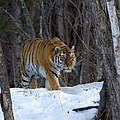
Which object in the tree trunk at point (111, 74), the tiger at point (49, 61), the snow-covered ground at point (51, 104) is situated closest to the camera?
the tree trunk at point (111, 74)

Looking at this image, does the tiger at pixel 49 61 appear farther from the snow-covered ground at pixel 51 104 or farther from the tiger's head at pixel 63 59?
the snow-covered ground at pixel 51 104

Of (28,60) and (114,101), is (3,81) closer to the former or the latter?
(114,101)

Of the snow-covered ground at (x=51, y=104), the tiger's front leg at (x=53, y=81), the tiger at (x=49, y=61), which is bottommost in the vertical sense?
the snow-covered ground at (x=51, y=104)

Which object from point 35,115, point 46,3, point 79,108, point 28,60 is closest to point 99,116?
point 79,108

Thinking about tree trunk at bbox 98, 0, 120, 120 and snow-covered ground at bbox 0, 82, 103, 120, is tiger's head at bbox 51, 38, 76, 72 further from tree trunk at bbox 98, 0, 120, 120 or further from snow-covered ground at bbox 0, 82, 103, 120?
tree trunk at bbox 98, 0, 120, 120

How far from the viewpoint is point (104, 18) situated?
5.91 metres

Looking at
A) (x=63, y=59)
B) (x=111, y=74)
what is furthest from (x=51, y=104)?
Result: (x=63, y=59)

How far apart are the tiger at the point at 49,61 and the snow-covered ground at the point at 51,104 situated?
3.29ft

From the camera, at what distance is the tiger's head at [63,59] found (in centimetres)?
952

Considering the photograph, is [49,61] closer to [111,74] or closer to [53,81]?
[53,81]

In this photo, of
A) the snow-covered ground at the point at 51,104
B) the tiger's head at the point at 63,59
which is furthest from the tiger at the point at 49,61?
the snow-covered ground at the point at 51,104

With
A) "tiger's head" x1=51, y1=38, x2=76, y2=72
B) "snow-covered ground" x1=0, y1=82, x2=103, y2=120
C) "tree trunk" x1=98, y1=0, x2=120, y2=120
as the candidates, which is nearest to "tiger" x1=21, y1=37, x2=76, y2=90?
"tiger's head" x1=51, y1=38, x2=76, y2=72

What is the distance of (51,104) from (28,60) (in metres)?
3.28

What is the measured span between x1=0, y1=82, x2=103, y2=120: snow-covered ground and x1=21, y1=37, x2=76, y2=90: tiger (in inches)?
39.5
